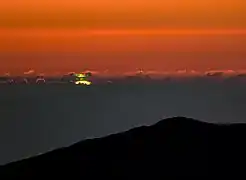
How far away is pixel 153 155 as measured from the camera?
2164 cm

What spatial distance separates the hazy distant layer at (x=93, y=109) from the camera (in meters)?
95.9

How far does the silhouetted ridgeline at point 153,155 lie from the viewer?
2103 centimetres

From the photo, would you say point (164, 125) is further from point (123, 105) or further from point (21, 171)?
point (123, 105)

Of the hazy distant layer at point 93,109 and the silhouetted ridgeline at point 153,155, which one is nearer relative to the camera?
the silhouetted ridgeline at point 153,155

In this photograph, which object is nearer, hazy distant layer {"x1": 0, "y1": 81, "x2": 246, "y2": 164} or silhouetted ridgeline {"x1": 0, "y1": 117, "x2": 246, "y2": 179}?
silhouetted ridgeline {"x1": 0, "y1": 117, "x2": 246, "y2": 179}

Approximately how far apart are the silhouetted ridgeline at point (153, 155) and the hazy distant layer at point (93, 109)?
5883cm

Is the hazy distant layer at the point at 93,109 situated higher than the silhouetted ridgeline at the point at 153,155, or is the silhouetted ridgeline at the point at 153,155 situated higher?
the hazy distant layer at the point at 93,109

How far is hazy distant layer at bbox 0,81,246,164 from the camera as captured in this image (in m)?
95.9

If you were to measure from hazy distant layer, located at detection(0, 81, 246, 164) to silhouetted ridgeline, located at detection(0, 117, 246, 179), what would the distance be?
58833mm

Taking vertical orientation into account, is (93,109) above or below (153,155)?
above

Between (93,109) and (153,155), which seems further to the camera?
(93,109)

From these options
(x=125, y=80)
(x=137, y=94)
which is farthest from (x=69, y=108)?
(x=125, y=80)

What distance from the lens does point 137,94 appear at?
146 meters

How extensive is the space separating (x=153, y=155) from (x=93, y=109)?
369 ft
